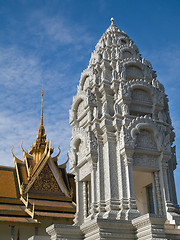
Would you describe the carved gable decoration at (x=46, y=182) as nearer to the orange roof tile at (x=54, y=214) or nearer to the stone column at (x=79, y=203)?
the orange roof tile at (x=54, y=214)

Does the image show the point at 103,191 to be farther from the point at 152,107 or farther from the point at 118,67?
the point at 118,67

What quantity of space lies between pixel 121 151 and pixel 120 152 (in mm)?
86

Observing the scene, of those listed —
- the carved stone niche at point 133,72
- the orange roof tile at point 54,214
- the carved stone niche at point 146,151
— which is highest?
the carved stone niche at point 133,72

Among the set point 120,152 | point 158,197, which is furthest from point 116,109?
point 158,197

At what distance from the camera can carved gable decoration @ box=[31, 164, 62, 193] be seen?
20108 millimetres

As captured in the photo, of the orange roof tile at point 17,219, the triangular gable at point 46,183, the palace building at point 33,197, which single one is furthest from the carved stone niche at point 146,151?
the triangular gable at point 46,183

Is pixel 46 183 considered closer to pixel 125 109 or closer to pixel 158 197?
pixel 125 109

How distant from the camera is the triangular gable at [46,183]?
20094 millimetres

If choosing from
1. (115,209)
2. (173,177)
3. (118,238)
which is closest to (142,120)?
(173,177)

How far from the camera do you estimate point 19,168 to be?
2141cm

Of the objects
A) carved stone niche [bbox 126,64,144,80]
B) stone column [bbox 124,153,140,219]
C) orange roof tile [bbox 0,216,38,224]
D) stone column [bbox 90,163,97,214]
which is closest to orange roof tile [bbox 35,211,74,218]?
orange roof tile [bbox 0,216,38,224]

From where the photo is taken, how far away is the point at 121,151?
39.0 feet

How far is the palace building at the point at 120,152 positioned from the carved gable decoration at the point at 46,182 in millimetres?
2963

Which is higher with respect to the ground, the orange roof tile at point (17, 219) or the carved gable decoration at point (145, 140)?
the carved gable decoration at point (145, 140)
